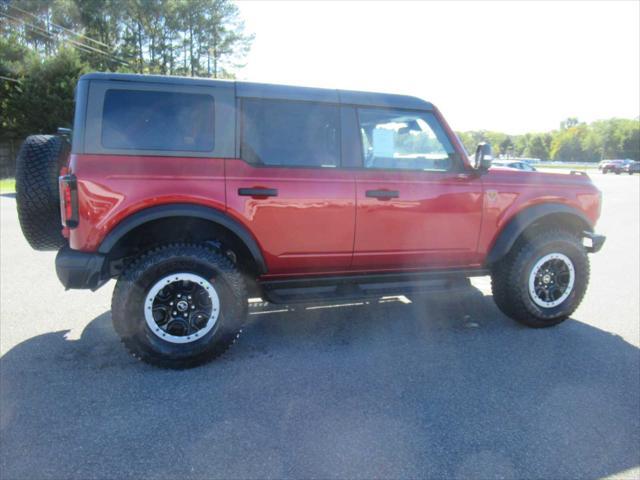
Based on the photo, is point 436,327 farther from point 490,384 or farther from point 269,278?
point 269,278

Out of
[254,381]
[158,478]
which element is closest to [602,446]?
[254,381]

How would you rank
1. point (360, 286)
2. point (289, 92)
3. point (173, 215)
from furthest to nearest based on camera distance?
point (360, 286) < point (289, 92) < point (173, 215)

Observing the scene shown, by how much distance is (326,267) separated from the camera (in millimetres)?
3551

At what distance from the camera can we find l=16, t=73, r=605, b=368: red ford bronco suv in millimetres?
2965

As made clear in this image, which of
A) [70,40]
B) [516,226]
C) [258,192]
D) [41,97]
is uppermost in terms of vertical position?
[70,40]

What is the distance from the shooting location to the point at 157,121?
303 cm

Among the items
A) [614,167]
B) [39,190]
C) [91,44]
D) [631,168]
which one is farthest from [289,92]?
[614,167]

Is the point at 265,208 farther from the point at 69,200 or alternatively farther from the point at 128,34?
the point at 128,34

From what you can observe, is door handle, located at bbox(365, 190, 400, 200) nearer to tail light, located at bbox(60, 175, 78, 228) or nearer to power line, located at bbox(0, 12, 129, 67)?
tail light, located at bbox(60, 175, 78, 228)

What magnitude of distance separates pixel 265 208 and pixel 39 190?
167 cm

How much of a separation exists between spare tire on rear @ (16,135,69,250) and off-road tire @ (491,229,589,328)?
3782 millimetres

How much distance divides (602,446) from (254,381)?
207 cm

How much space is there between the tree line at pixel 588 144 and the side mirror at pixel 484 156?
257 feet

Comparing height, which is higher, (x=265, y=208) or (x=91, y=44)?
(x=91, y=44)
